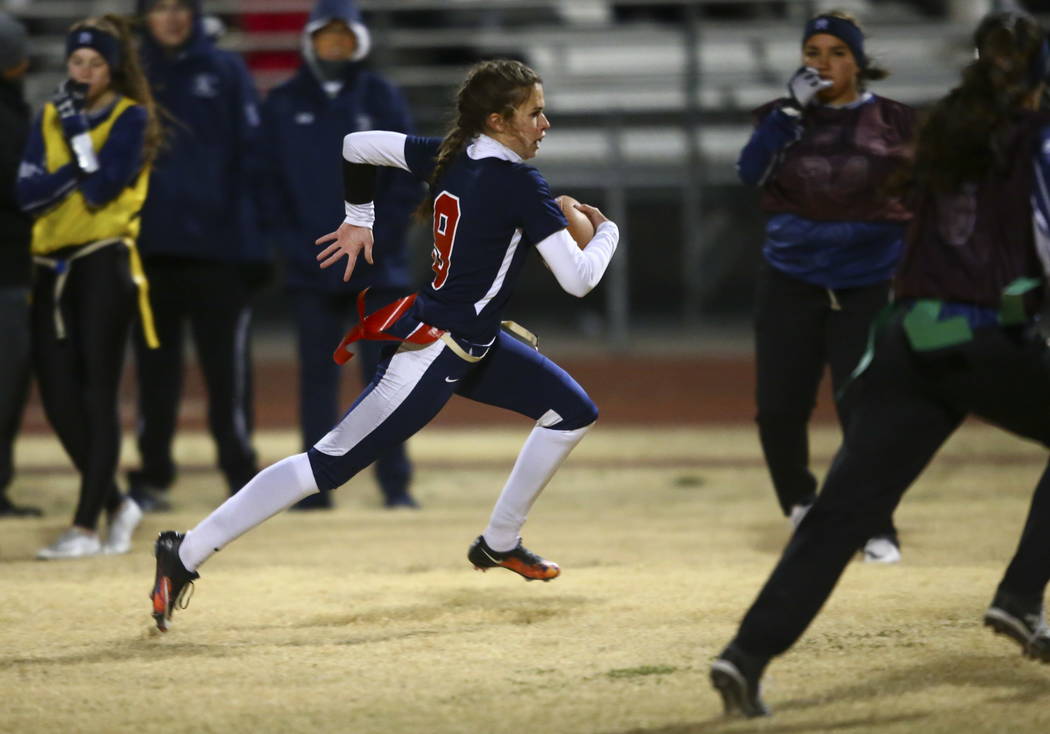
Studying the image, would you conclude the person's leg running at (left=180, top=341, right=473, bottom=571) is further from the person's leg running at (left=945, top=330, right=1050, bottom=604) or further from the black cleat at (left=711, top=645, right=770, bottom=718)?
the person's leg running at (left=945, top=330, right=1050, bottom=604)

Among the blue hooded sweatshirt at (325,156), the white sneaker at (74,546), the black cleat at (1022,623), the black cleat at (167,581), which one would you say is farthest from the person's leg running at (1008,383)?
the blue hooded sweatshirt at (325,156)

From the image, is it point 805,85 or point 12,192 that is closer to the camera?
point 805,85

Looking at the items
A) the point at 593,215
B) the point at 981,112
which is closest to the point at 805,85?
the point at 593,215

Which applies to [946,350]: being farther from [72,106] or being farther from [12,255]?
[12,255]

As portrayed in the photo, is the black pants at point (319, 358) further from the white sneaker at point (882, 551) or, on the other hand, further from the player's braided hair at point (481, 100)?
the player's braided hair at point (481, 100)

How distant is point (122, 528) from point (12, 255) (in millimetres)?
1644

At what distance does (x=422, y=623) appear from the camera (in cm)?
564

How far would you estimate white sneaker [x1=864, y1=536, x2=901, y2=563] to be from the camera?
6762mm

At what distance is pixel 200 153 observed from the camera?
848cm

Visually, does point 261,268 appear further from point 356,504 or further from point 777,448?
point 777,448

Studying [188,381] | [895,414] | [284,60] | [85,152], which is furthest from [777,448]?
[284,60]

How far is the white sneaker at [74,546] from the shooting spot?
22.8 feet

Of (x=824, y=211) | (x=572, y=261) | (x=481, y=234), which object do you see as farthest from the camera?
(x=824, y=211)

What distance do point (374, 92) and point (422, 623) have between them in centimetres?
375
